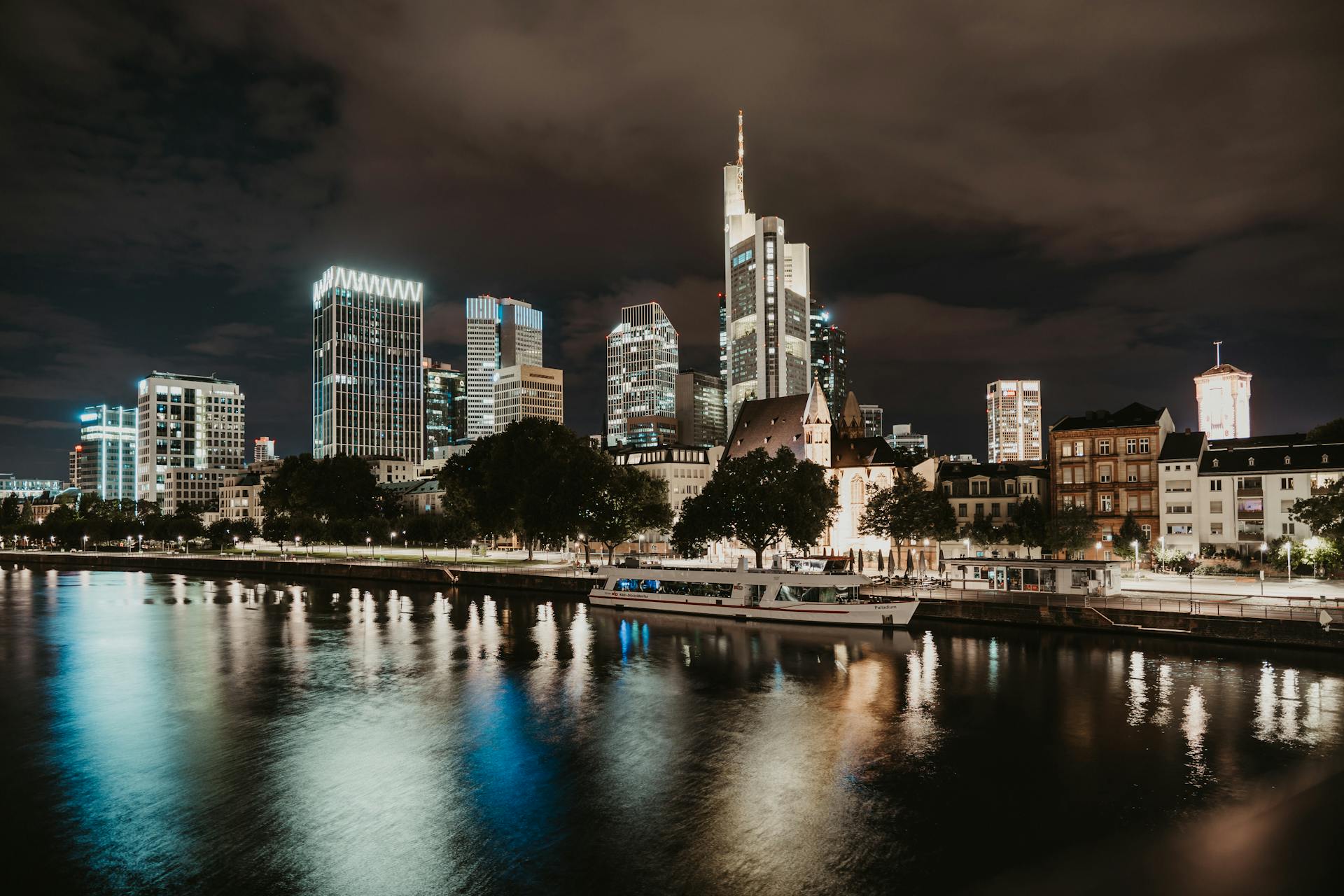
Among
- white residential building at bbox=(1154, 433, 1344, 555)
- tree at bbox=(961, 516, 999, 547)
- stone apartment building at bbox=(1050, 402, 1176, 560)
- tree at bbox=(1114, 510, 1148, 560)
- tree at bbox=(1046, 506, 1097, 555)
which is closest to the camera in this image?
white residential building at bbox=(1154, 433, 1344, 555)

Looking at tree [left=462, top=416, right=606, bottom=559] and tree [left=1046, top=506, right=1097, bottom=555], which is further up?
tree [left=462, top=416, right=606, bottom=559]

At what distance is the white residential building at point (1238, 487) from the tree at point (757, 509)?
33595 mm

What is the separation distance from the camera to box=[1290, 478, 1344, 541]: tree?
59969mm

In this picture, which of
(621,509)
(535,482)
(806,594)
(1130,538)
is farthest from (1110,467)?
(535,482)

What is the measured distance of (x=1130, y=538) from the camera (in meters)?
85.9

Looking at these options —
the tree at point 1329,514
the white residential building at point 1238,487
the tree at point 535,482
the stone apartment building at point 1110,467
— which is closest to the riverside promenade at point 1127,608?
the tree at point 1329,514

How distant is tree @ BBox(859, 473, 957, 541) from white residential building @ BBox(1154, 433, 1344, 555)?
1792cm

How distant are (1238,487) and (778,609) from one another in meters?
51.6

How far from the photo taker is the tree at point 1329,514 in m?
60.0

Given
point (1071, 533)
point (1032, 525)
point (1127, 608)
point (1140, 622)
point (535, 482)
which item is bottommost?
point (1140, 622)

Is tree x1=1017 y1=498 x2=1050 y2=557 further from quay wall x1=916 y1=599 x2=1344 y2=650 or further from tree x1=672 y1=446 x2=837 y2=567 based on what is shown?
quay wall x1=916 y1=599 x2=1344 y2=650

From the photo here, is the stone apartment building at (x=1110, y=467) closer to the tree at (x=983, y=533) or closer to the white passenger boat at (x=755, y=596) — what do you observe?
the tree at (x=983, y=533)

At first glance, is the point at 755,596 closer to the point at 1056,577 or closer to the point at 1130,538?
the point at 1056,577

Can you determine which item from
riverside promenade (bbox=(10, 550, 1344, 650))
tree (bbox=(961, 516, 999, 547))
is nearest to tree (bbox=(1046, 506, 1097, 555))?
tree (bbox=(961, 516, 999, 547))
